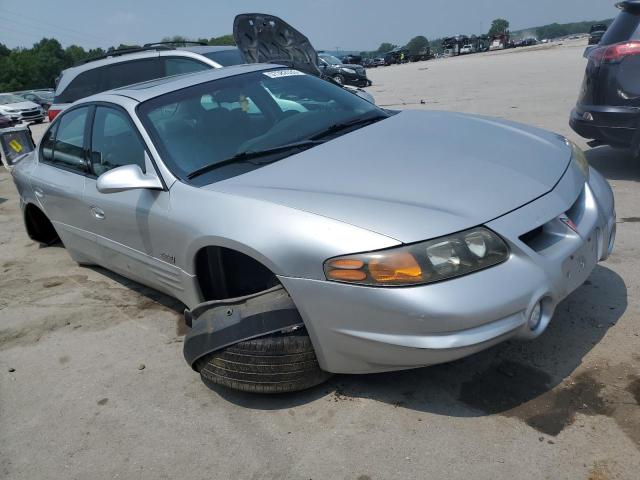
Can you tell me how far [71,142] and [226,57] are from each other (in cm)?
354

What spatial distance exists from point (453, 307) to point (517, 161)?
0.97m

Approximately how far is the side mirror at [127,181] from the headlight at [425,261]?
1.18m

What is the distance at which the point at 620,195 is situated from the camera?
487 centimetres

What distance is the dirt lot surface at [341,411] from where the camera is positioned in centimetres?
213

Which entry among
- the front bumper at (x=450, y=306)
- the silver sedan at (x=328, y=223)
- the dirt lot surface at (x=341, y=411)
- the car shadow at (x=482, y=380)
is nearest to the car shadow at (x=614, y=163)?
the dirt lot surface at (x=341, y=411)

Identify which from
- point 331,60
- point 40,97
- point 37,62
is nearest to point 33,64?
point 37,62

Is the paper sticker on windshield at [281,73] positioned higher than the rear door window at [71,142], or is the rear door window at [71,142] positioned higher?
the paper sticker on windshield at [281,73]

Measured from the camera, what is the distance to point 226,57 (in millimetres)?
7047

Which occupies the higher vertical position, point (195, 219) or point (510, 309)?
point (195, 219)

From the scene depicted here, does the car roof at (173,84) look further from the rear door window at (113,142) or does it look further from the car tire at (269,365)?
the car tire at (269,365)

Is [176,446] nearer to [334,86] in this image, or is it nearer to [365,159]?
[365,159]

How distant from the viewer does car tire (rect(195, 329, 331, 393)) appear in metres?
2.42

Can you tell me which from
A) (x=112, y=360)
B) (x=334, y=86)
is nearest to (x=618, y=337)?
(x=334, y=86)

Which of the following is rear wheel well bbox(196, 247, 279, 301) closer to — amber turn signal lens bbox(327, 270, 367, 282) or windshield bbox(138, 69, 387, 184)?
windshield bbox(138, 69, 387, 184)
